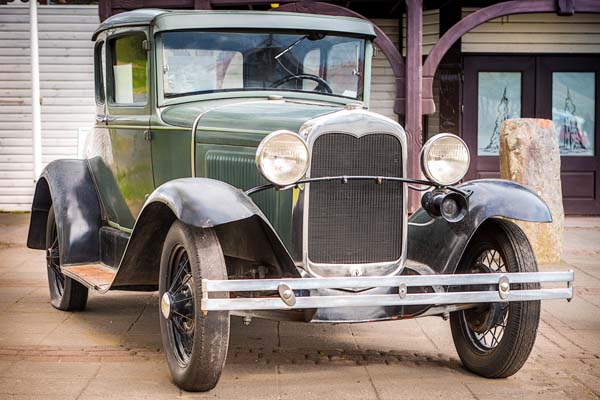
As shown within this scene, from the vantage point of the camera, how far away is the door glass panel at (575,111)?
42.8 ft

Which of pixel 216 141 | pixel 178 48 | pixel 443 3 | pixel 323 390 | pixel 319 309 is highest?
pixel 443 3

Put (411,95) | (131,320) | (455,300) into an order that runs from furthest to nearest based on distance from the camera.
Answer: (411,95), (131,320), (455,300)

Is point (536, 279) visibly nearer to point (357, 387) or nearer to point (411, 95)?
point (357, 387)

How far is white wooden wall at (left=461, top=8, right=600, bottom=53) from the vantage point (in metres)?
12.9

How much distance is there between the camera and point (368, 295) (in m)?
4.38

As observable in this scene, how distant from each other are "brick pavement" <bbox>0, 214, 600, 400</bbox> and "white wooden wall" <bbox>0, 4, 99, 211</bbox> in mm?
6155

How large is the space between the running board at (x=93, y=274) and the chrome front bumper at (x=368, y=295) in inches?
57.1

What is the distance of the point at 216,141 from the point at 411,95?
18.2 ft

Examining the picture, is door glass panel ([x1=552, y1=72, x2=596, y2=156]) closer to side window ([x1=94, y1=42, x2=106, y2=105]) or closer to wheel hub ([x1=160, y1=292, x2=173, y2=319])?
side window ([x1=94, y1=42, x2=106, y2=105])

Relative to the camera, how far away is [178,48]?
5.72m

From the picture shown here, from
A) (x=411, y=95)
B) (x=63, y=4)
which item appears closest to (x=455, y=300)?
(x=411, y=95)

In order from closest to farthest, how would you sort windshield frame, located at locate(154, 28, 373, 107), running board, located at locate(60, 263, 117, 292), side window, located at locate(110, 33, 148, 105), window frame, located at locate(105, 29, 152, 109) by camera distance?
1. running board, located at locate(60, 263, 117, 292)
2. windshield frame, located at locate(154, 28, 373, 107)
3. side window, located at locate(110, 33, 148, 105)
4. window frame, located at locate(105, 29, 152, 109)

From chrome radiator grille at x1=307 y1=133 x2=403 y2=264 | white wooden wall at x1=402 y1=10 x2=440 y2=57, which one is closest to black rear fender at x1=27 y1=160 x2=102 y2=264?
chrome radiator grille at x1=307 y1=133 x2=403 y2=264

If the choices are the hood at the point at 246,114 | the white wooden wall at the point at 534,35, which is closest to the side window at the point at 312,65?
the hood at the point at 246,114
